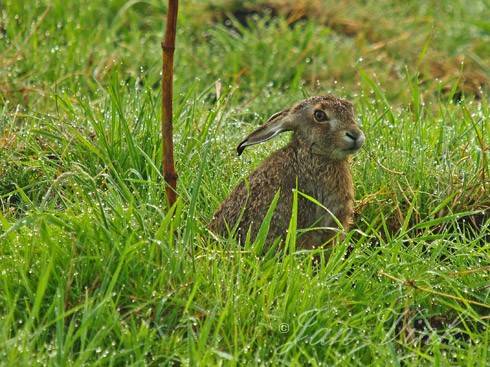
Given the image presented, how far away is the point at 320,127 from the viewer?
516cm

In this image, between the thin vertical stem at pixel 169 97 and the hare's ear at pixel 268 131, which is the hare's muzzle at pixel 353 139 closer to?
the hare's ear at pixel 268 131

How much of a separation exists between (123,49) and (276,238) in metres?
3.35

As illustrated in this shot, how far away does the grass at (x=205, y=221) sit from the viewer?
407 cm

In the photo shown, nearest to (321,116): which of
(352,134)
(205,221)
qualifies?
(352,134)

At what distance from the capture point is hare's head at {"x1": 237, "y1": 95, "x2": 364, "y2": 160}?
5109 mm

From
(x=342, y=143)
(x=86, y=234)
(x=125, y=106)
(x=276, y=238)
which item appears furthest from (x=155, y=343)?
(x=125, y=106)

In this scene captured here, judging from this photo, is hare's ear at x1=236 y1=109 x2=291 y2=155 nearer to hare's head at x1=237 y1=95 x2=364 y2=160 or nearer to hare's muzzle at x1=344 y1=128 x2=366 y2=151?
hare's head at x1=237 y1=95 x2=364 y2=160

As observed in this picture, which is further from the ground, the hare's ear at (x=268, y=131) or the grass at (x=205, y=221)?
the hare's ear at (x=268, y=131)

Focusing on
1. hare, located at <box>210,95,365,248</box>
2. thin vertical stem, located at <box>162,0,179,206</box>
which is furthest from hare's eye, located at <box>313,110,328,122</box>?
thin vertical stem, located at <box>162,0,179,206</box>

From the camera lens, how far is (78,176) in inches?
195

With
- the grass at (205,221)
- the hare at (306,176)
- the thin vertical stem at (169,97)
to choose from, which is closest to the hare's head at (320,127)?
the hare at (306,176)

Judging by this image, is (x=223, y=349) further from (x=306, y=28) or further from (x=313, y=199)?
(x=306, y=28)

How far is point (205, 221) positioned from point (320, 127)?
69 centimetres

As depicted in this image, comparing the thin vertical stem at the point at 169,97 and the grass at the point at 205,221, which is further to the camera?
the thin vertical stem at the point at 169,97
